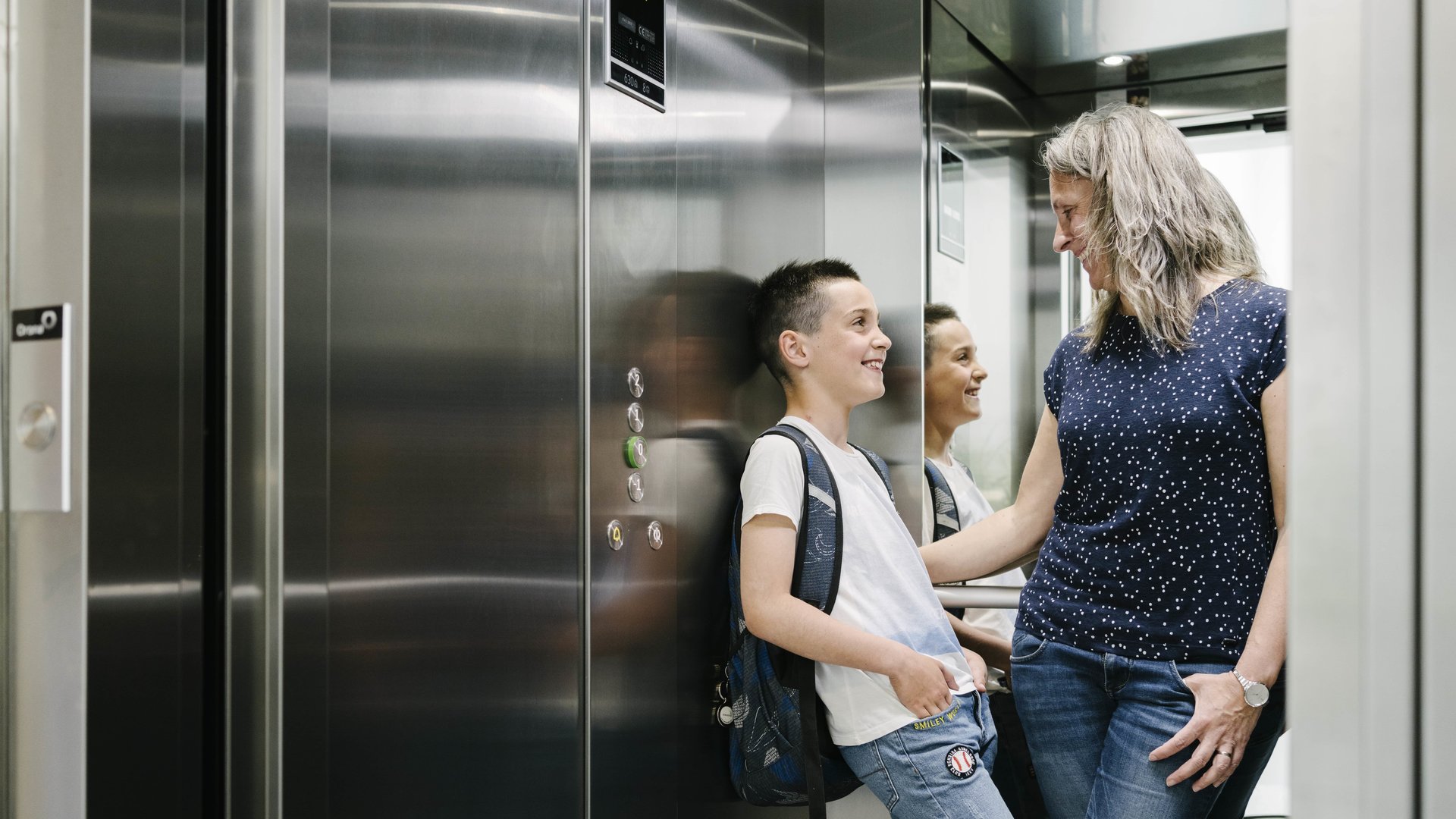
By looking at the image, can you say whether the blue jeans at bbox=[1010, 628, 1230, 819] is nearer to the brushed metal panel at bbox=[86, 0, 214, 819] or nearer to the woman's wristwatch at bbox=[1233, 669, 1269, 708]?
the woman's wristwatch at bbox=[1233, 669, 1269, 708]

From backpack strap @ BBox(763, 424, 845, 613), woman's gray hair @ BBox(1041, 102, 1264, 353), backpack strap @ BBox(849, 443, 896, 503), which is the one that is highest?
woman's gray hair @ BBox(1041, 102, 1264, 353)

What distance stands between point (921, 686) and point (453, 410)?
0.88 metres

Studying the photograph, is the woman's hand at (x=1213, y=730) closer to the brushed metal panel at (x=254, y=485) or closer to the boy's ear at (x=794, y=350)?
the boy's ear at (x=794, y=350)

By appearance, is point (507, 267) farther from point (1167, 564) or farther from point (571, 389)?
point (1167, 564)

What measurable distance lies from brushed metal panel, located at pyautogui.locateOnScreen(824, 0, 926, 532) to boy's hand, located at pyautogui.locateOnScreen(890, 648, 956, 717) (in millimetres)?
641

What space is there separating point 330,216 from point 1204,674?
49.0 inches

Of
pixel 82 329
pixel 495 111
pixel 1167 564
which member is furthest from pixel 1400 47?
pixel 495 111

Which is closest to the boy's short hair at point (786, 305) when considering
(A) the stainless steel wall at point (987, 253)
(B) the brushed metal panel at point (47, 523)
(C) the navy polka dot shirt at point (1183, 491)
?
(A) the stainless steel wall at point (987, 253)

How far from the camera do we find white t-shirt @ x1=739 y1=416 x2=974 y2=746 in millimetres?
1867

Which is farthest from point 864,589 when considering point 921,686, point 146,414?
point 146,414

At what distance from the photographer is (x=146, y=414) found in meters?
1.15

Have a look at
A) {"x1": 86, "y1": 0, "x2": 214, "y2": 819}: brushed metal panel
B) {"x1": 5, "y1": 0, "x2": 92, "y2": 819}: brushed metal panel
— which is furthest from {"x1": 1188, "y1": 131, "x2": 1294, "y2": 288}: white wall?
{"x1": 5, "y1": 0, "x2": 92, "y2": 819}: brushed metal panel

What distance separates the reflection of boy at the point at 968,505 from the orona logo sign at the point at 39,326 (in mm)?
1755

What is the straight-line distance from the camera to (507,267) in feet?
5.11
